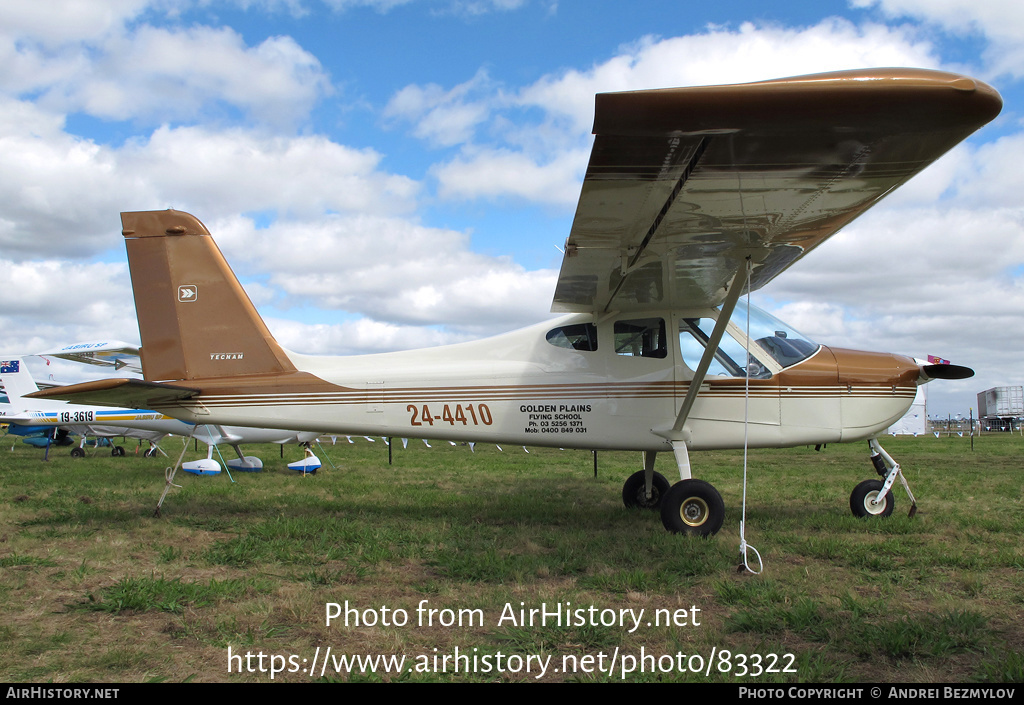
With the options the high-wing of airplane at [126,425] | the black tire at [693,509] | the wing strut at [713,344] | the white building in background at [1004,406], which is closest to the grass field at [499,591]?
the black tire at [693,509]

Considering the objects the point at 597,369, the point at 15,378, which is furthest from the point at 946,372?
the point at 15,378

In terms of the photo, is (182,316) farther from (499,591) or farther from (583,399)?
(499,591)

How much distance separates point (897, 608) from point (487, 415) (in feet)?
13.3

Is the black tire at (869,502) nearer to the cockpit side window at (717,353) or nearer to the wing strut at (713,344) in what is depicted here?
the cockpit side window at (717,353)

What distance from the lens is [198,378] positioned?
6.98m

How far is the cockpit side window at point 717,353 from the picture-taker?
21.9 feet

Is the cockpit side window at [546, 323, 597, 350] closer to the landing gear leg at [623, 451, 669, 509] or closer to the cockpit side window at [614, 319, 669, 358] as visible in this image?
the cockpit side window at [614, 319, 669, 358]

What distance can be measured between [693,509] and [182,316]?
19.6ft

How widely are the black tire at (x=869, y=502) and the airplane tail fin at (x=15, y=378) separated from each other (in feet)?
90.1

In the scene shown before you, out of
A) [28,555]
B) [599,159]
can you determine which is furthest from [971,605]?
[28,555]

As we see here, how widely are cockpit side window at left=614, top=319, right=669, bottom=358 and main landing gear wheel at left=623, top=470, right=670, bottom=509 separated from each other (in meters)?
1.90

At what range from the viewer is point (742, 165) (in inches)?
159

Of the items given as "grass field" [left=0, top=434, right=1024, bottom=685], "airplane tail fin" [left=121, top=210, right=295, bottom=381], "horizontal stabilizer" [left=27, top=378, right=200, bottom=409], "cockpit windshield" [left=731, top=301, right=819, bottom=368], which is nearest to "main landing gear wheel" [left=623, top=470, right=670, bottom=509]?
"grass field" [left=0, top=434, right=1024, bottom=685]

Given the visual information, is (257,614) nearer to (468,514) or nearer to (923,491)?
(468,514)
